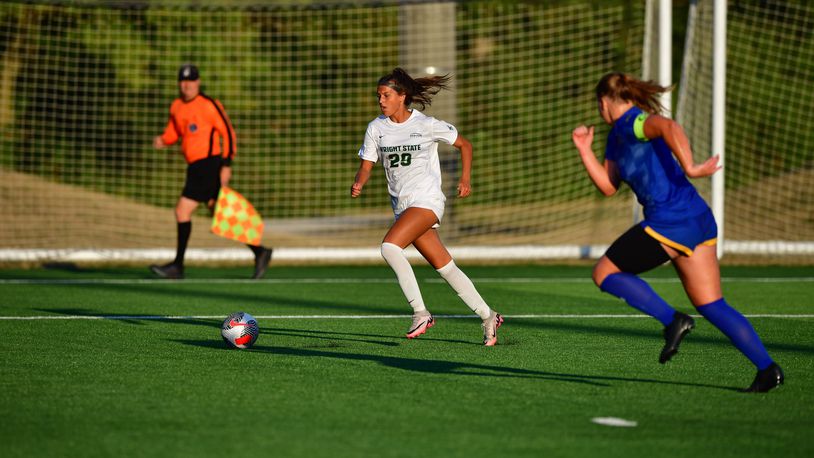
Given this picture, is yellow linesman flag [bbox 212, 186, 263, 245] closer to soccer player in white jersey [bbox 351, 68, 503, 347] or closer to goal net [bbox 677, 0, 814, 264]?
soccer player in white jersey [bbox 351, 68, 503, 347]

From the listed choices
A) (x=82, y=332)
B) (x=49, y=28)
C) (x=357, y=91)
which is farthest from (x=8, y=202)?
(x=82, y=332)

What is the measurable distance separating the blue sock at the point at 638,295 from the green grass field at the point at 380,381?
1.31ft

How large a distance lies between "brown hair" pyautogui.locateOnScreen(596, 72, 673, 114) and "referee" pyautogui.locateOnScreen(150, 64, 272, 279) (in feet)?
22.7

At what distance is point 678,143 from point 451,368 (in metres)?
1.89

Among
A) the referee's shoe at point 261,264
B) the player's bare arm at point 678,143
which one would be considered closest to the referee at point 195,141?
the referee's shoe at point 261,264

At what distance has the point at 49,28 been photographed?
18.5 m

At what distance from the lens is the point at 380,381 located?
5.97m

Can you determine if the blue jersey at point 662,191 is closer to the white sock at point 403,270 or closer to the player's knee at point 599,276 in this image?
the player's knee at point 599,276

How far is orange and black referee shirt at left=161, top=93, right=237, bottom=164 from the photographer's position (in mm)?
12016

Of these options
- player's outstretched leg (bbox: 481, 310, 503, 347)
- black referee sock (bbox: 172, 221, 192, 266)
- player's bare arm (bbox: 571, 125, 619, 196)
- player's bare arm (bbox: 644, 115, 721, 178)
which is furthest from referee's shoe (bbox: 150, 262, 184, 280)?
player's bare arm (bbox: 644, 115, 721, 178)

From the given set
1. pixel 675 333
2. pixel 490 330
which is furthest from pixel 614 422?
pixel 490 330

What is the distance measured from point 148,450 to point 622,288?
8.09 feet

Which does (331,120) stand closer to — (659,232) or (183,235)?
(183,235)

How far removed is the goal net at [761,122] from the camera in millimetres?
14359
